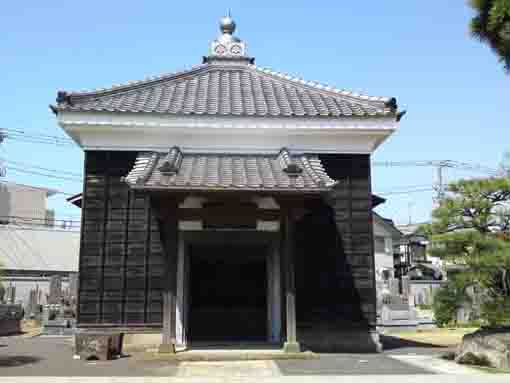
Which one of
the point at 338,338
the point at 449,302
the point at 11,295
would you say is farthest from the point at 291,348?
the point at 11,295

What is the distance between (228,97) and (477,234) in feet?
26.4

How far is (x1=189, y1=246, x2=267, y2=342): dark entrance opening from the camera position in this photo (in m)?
15.0

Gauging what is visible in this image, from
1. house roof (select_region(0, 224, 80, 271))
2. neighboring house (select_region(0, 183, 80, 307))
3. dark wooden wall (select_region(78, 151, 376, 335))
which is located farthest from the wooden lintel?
house roof (select_region(0, 224, 80, 271))

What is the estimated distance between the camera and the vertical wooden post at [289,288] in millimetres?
11728

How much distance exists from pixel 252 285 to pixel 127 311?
11.8 feet

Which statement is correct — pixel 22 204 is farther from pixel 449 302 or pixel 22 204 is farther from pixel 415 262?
pixel 449 302

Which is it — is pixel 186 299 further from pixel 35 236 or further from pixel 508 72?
pixel 35 236

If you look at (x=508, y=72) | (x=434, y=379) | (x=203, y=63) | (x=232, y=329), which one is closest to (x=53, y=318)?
(x=232, y=329)

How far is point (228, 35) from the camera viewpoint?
19922 mm

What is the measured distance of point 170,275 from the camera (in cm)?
1189

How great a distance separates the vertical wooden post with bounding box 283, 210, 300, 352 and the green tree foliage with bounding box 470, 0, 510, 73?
17.9 feet

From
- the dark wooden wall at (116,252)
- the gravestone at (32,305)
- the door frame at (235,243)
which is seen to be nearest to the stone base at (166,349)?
the door frame at (235,243)

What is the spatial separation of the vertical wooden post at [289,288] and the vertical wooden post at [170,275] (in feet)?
8.11

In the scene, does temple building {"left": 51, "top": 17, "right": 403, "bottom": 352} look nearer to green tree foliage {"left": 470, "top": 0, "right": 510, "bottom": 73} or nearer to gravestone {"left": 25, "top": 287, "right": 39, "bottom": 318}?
green tree foliage {"left": 470, "top": 0, "right": 510, "bottom": 73}
